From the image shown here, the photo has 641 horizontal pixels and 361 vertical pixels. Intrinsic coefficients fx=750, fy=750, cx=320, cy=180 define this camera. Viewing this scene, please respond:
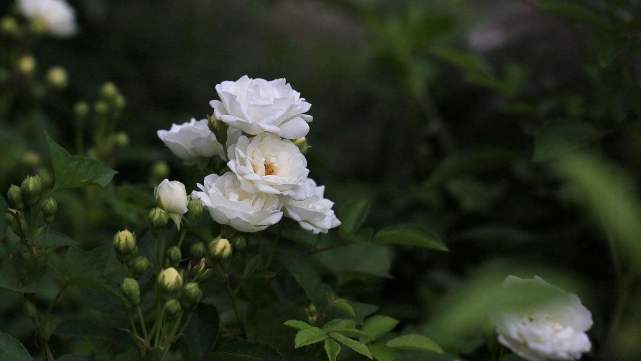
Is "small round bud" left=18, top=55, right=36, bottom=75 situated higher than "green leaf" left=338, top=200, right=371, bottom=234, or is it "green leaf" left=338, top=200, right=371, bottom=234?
"green leaf" left=338, top=200, right=371, bottom=234

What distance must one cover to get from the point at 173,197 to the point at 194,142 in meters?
0.12

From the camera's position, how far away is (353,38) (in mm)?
4176

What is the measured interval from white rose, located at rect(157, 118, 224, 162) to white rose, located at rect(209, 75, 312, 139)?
7 centimetres

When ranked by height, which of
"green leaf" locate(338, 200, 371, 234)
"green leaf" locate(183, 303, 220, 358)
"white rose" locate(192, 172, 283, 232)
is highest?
"white rose" locate(192, 172, 283, 232)

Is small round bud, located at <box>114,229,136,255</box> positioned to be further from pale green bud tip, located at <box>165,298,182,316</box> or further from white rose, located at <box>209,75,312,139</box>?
white rose, located at <box>209,75,312,139</box>

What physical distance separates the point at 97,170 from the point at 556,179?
4.30ft

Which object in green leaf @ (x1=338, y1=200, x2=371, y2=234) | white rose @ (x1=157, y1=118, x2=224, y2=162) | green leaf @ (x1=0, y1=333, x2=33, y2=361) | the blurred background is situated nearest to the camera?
green leaf @ (x1=0, y1=333, x2=33, y2=361)

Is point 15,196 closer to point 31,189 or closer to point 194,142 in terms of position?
point 31,189

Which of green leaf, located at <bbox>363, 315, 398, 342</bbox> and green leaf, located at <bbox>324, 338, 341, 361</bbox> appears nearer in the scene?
green leaf, located at <bbox>324, 338, 341, 361</bbox>

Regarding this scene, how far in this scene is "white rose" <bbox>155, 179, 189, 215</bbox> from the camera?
0.97m

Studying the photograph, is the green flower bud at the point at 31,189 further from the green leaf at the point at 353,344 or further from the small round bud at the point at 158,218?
the green leaf at the point at 353,344

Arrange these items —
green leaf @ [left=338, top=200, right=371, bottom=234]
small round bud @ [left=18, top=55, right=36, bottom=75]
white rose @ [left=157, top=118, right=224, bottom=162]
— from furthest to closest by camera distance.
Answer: small round bud @ [left=18, top=55, right=36, bottom=75], green leaf @ [left=338, top=200, right=371, bottom=234], white rose @ [left=157, top=118, right=224, bottom=162]

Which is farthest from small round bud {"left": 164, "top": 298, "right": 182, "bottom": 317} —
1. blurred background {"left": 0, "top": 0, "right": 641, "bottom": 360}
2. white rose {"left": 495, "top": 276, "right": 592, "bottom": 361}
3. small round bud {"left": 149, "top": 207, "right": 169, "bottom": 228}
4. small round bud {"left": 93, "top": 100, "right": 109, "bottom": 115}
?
small round bud {"left": 93, "top": 100, "right": 109, "bottom": 115}

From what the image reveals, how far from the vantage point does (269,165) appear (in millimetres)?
986
